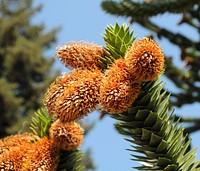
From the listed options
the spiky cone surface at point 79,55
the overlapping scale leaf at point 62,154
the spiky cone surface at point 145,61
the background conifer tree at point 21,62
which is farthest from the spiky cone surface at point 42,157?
the background conifer tree at point 21,62

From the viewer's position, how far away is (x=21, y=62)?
21391mm

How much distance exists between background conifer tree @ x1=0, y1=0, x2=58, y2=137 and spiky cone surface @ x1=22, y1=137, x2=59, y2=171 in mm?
17481

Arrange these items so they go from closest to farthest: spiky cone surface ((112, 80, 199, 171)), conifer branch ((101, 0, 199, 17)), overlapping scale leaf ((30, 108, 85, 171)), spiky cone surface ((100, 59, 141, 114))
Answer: spiky cone surface ((100, 59, 141, 114))
spiky cone surface ((112, 80, 199, 171))
overlapping scale leaf ((30, 108, 85, 171))
conifer branch ((101, 0, 199, 17))

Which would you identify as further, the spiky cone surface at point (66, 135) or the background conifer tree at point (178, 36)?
the background conifer tree at point (178, 36)

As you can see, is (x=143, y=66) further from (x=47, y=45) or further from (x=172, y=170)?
(x=47, y=45)

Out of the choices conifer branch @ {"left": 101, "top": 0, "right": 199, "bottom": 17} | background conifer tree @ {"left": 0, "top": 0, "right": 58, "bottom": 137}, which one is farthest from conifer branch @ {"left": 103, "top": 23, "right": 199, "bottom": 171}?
background conifer tree @ {"left": 0, "top": 0, "right": 58, "bottom": 137}

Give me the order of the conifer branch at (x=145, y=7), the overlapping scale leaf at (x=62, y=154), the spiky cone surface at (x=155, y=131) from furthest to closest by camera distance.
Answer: the conifer branch at (x=145, y=7) → the overlapping scale leaf at (x=62, y=154) → the spiky cone surface at (x=155, y=131)

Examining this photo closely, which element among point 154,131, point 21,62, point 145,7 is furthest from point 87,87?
point 21,62

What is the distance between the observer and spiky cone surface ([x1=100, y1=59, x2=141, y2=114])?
63.7 inches

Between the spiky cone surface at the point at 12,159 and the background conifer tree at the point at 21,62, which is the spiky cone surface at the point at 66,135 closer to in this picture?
the spiky cone surface at the point at 12,159

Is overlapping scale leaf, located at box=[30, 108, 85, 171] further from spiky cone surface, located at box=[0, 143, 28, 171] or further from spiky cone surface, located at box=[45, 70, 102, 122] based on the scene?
spiky cone surface, located at box=[45, 70, 102, 122]

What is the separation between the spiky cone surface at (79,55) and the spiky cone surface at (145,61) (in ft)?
0.57

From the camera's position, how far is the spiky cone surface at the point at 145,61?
1656mm

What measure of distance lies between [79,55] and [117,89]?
0.26 metres
